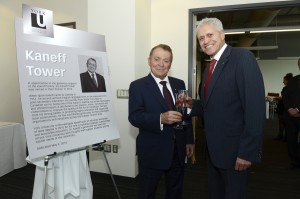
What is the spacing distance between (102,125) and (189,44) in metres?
2.19

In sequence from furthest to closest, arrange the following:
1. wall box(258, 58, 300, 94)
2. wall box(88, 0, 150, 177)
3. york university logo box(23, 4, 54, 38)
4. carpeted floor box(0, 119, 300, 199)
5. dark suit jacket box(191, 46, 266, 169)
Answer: wall box(258, 58, 300, 94)
wall box(88, 0, 150, 177)
carpeted floor box(0, 119, 300, 199)
york university logo box(23, 4, 54, 38)
dark suit jacket box(191, 46, 266, 169)

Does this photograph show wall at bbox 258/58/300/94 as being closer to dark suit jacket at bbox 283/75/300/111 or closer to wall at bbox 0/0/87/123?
dark suit jacket at bbox 283/75/300/111

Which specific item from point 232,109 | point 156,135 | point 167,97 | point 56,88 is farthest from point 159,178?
point 56,88

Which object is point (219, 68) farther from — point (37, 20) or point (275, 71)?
point (275, 71)

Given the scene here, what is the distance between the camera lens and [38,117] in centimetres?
172

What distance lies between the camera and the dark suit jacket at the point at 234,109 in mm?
1481

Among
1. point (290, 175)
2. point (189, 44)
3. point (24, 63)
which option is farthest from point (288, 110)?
point (24, 63)

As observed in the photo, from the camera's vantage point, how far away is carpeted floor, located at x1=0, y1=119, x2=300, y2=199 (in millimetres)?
3078

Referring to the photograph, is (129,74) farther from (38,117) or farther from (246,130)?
(246,130)

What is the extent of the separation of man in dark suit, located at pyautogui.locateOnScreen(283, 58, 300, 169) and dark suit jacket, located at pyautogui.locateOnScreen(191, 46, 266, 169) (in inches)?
115

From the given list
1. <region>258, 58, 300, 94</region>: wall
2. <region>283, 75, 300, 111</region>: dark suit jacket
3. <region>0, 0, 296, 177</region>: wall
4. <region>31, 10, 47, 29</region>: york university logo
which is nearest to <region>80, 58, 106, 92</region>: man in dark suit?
<region>31, 10, 47, 29</region>: york university logo

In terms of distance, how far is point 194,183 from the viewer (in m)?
3.46

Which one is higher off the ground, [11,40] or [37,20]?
[11,40]

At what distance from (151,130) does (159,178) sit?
44 cm
